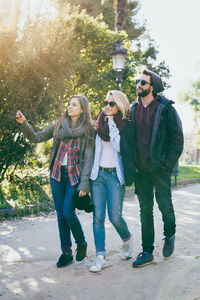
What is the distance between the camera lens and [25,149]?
8055 millimetres

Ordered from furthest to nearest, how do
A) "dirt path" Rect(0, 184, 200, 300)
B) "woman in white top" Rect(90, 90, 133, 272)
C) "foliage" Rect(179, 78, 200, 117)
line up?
"foliage" Rect(179, 78, 200, 117) < "woman in white top" Rect(90, 90, 133, 272) < "dirt path" Rect(0, 184, 200, 300)

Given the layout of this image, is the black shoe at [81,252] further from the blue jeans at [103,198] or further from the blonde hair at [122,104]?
the blonde hair at [122,104]

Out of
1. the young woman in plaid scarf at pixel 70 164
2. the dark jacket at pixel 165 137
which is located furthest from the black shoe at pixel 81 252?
the dark jacket at pixel 165 137

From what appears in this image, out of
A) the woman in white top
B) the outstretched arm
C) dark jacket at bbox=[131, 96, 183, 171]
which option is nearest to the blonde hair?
the woman in white top

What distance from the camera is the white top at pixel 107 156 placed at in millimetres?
3674

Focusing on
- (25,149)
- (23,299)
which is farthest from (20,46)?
(23,299)

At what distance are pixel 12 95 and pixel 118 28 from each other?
10645 mm

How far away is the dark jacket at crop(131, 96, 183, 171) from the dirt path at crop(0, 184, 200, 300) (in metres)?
1.07

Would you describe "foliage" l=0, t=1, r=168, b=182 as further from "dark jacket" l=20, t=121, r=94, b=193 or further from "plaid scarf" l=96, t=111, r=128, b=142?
"plaid scarf" l=96, t=111, r=128, b=142

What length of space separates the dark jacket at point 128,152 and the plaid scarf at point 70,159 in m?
0.53

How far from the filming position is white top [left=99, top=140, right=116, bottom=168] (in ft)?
12.1

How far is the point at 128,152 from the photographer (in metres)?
3.56

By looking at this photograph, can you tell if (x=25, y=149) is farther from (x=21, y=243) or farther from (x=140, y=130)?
(x=140, y=130)

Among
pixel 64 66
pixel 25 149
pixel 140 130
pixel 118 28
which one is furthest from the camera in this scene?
pixel 118 28
